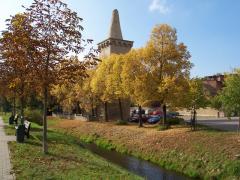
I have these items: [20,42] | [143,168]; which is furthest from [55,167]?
[143,168]

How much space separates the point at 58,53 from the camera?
17.9m

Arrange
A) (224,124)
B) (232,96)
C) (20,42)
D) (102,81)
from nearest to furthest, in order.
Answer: (20,42) → (232,96) → (224,124) → (102,81)

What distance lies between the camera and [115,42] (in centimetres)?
5947

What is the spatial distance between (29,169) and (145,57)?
80.5 feet

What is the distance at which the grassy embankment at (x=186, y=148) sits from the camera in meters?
21.2

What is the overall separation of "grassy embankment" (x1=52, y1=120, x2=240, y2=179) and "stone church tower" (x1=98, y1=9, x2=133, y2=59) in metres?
22.7

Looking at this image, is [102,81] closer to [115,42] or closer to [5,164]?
[115,42]

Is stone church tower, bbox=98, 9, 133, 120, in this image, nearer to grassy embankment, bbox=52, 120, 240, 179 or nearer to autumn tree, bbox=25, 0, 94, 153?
grassy embankment, bbox=52, 120, 240, 179

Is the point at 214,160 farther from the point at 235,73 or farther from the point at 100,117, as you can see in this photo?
the point at 100,117

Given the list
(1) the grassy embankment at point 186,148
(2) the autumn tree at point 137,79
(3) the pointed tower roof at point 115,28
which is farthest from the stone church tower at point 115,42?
(1) the grassy embankment at point 186,148

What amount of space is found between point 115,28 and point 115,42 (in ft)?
9.77

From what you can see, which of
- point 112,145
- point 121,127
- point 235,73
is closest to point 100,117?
point 121,127

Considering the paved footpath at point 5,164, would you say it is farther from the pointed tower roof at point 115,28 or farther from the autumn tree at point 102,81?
the pointed tower roof at point 115,28

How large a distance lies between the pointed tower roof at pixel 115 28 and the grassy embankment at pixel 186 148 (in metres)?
24.4
